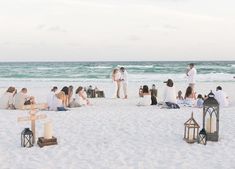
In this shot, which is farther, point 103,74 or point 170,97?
point 103,74

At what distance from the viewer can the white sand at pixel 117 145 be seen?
7.16m

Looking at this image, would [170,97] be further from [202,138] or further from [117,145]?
[117,145]

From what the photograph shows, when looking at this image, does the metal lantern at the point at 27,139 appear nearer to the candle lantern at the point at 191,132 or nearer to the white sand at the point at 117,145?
the white sand at the point at 117,145

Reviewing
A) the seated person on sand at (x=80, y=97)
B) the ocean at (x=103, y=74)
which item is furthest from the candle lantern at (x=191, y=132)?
the ocean at (x=103, y=74)

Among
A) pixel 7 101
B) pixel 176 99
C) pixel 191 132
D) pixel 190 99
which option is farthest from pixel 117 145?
pixel 7 101

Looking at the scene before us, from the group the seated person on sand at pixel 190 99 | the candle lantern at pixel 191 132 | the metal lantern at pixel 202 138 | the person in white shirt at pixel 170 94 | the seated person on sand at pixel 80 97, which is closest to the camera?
the metal lantern at pixel 202 138

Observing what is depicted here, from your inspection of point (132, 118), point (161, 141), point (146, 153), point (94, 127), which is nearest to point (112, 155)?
point (146, 153)

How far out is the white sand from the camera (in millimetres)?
7164

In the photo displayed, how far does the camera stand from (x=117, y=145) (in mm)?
8430

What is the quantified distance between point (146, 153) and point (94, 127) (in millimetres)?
2851

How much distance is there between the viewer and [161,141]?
8844 millimetres

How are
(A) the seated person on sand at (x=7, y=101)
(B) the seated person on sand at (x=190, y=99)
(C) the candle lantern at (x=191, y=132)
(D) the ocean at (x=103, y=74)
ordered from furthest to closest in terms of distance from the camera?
(D) the ocean at (x=103, y=74)
(B) the seated person on sand at (x=190, y=99)
(A) the seated person on sand at (x=7, y=101)
(C) the candle lantern at (x=191, y=132)

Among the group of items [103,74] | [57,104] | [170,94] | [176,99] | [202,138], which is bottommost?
[202,138]

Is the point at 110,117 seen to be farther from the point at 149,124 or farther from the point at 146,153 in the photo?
the point at 146,153
